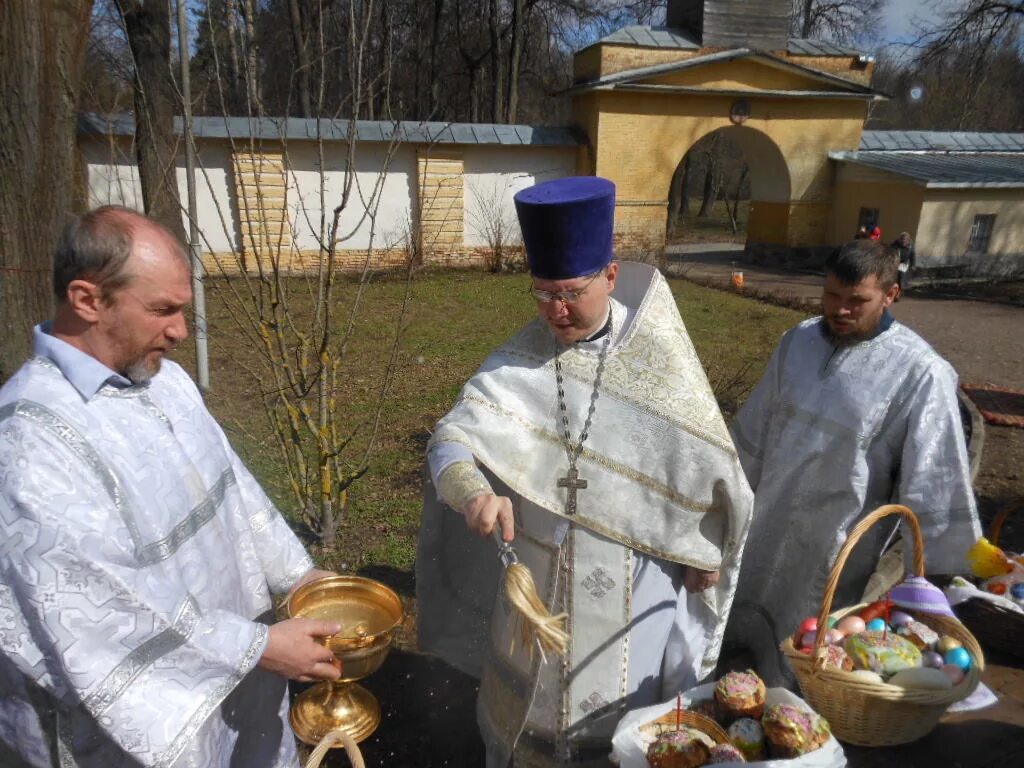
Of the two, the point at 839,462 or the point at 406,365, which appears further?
the point at 406,365

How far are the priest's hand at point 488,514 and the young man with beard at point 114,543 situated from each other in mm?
459

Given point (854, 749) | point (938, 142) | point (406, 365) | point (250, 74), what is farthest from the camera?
point (938, 142)

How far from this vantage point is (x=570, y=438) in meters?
2.30

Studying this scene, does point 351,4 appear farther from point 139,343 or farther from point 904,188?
point 904,188

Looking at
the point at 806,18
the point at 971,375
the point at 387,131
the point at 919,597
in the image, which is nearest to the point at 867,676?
the point at 919,597

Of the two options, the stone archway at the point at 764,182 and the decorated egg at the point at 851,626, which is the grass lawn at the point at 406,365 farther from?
the stone archway at the point at 764,182

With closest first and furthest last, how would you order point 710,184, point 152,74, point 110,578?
1. point 110,578
2. point 152,74
3. point 710,184

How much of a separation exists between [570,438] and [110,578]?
127cm

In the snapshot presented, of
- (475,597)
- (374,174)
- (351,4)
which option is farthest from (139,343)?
(374,174)

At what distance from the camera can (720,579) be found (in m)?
2.45

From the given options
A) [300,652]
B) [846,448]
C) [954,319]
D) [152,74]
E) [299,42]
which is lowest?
[954,319]

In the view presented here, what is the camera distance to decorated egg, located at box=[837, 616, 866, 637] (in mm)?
2230

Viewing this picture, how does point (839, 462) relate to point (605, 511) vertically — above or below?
below

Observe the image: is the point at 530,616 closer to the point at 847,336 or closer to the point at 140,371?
the point at 140,371
